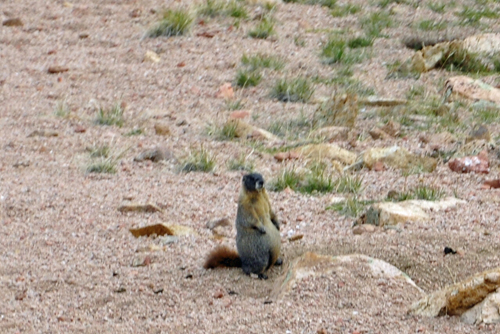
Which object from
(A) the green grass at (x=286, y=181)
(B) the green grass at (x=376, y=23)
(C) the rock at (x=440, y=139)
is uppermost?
(A) the green grass at (x=286, y=181)

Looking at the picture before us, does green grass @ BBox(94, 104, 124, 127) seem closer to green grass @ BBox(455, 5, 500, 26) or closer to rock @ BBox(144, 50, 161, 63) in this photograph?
rock @ BBox(144, 50, 161, 63)

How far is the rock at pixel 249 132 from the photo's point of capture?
29.1 ft

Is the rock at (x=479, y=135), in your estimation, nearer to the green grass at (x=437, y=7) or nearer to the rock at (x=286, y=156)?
the rock at (x=286, y=156)

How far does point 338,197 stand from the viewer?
6922mm

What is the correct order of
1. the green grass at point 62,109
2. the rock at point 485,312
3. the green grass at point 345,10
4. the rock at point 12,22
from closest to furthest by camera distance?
the rock at point 485,312
the green grass at point 62,109
the rock at point 12,22
the green grass at point 345,10

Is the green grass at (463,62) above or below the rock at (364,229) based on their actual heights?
below

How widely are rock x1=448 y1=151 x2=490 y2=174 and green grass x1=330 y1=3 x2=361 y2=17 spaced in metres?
5.96

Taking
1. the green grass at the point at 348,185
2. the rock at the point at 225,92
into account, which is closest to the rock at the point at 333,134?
the green grass at the point at 348,185

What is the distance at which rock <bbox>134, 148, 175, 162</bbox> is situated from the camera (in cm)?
809

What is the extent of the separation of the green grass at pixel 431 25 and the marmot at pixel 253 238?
7.94 meters

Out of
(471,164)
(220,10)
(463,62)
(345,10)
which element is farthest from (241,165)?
(345,10)

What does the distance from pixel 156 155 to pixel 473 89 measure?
12.8ft

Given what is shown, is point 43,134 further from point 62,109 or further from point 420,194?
point 420,194

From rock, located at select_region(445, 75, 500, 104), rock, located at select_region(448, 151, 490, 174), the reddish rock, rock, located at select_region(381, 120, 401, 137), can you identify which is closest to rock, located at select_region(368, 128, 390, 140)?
rock, located at select_region(381, 120, 401, 137)
